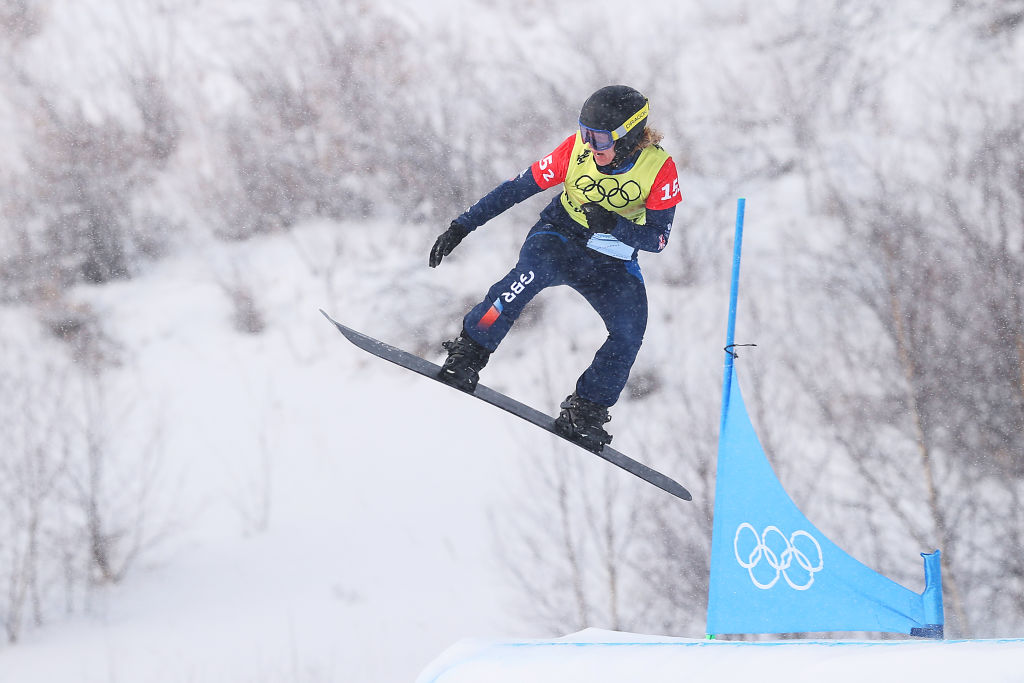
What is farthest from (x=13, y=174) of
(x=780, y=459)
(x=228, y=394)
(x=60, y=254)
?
(x=780, y=459)

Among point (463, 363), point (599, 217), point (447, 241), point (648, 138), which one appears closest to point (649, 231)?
point (599, 217)

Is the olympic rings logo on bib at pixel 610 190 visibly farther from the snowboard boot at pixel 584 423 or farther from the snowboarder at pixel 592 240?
the snowboard boot at pixel 584 423

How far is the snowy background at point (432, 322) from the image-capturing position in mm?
14812

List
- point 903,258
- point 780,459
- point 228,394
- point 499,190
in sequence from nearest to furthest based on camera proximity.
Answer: point 499,190 < point 780,459 < point 903,258 < point 228,394

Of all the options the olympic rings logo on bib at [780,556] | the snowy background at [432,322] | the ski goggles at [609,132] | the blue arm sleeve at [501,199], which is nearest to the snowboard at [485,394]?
the blue arm sleeve at [501,199]

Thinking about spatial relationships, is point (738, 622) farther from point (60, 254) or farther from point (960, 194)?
point (60, 254)

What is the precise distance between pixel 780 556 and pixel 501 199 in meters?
2.68

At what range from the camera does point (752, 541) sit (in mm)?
5594

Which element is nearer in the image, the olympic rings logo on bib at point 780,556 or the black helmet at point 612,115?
the black helmet at point 612,115

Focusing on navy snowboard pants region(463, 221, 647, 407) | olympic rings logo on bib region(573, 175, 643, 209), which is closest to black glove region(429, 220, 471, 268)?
navy snowboard pants region(463, 221, 647, 407)

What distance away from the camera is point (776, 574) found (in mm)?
5477

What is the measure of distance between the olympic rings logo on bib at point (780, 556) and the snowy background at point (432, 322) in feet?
30.5

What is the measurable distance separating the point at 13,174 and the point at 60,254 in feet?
7.17

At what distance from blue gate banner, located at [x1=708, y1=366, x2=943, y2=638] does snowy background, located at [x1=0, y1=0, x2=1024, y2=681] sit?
927 centimetres
